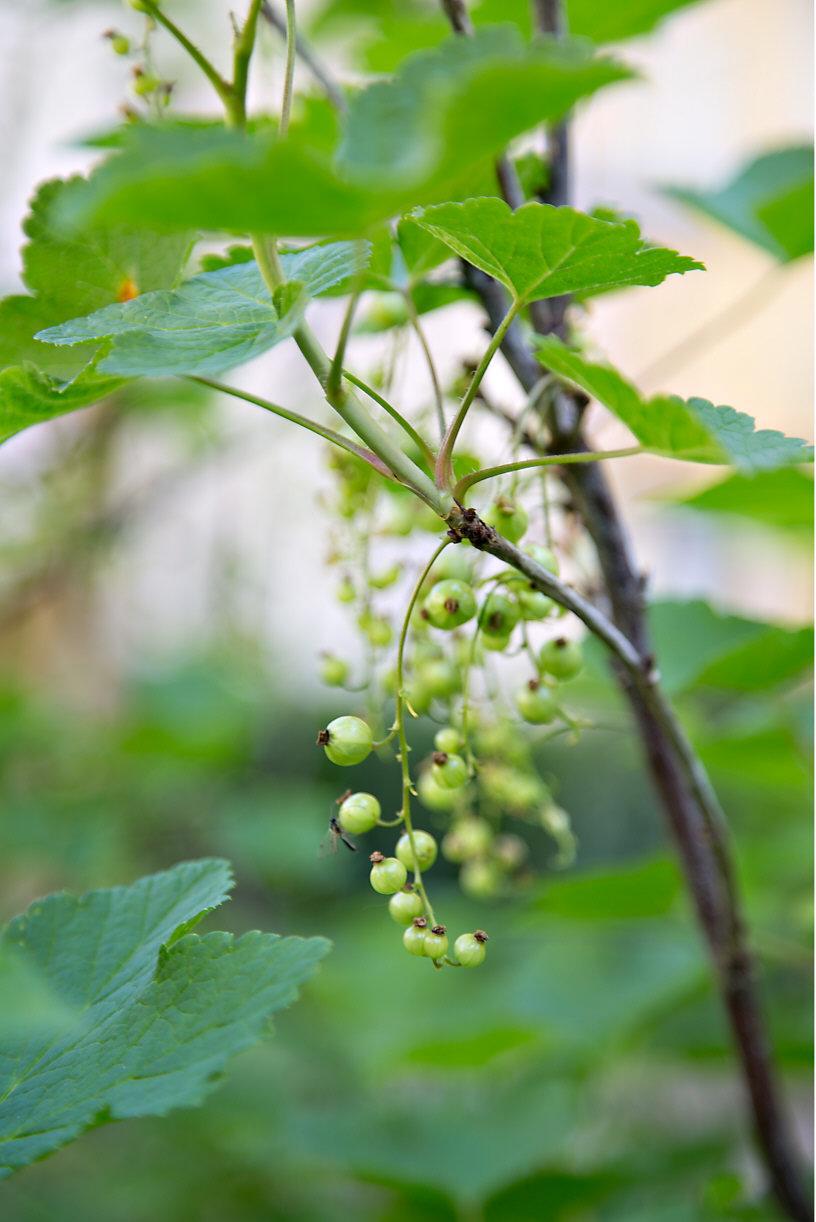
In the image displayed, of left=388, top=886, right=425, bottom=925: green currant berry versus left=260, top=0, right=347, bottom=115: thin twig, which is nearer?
left=388, top=886, right=425, bottom=925: green currant berry

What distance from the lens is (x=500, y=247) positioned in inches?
19.1

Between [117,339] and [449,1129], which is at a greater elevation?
[117,339]

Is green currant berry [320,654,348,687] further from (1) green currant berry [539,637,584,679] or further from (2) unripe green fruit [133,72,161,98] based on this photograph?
(2) unripe green fruit [133,72,161,98]

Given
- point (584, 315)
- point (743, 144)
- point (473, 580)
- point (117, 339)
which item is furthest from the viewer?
point (743, 144)

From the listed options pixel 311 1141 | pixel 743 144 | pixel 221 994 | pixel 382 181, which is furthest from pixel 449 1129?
pixel 743 144

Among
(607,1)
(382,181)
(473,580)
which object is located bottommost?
(473,580)

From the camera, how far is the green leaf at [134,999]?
1.58 feet

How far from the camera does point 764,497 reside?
3.25 ft

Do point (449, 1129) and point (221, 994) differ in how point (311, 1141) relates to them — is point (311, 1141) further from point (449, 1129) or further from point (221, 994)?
point (221, 994)

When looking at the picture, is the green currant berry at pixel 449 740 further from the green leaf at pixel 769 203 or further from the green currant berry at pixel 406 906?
the green leaf at pixel 769 203

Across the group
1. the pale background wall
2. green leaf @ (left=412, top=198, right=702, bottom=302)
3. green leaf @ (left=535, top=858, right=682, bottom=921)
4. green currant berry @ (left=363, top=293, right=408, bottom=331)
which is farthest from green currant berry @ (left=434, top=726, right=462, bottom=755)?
the pale background wall

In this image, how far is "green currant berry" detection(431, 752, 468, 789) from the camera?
0.56 meters

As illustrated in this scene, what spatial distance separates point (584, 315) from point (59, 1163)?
2.10 metres

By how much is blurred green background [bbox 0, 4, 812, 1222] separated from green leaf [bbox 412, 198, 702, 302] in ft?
1.06
